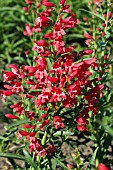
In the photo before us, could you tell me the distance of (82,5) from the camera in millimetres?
7578

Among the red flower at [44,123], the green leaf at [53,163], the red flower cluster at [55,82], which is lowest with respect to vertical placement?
the green leaf at [53,163]

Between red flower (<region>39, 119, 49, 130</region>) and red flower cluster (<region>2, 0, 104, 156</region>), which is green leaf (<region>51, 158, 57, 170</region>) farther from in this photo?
red flower (<region>39, 119, 49, 130</region>)

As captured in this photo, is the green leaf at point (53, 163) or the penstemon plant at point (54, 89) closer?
the penstemon plant at point (54, 89)

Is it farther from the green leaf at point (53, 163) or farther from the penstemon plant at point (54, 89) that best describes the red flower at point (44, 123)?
the green leaf at point (53, 163)

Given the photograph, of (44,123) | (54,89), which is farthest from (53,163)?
(54,89)

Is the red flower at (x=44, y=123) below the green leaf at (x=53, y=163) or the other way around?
the other way around

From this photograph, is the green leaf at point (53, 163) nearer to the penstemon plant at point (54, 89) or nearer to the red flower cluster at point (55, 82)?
the penstemon plant at point (54, 89)

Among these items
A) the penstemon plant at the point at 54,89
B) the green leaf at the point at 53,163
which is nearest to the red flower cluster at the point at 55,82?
the penstemon plant at the point at 54,89

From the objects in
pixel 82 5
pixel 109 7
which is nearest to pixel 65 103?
pixel 109 7

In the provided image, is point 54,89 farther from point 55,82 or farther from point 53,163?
point 53,163

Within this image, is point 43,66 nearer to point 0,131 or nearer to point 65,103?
point 65,103

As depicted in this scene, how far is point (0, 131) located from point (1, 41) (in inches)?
103

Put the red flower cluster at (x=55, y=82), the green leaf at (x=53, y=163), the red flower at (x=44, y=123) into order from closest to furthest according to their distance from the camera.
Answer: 1. the red flower cluster at (x=55, y=82)
2. the red flower at (x=44, y=123)
3. the green leaf at (x=53, y=163)

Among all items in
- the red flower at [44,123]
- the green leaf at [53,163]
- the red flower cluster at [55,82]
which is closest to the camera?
the red flower cluster at [55,82]
